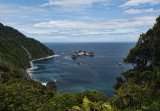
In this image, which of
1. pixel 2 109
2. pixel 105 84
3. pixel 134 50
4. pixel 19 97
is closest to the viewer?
pixel 2 109

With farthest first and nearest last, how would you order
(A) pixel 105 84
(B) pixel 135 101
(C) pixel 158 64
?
1. (A) pixel 105 84
2. (C) pixel 158 64
3. (B) pixel 135 101

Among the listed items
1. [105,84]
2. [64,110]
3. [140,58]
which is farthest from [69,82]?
[64,110]

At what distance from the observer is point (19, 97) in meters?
8.91

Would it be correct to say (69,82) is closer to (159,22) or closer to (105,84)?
(105,84)

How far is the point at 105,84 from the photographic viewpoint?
59.0m

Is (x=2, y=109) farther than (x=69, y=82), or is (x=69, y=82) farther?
(x=69, y=82)

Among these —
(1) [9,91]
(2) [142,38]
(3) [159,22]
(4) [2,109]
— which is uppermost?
(3) [159,22]

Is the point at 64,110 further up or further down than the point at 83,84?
further up

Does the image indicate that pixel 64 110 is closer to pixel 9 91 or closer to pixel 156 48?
pixel 9 91

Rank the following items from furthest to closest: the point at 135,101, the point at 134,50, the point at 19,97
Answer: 1. the point at 134,50
2. the point at 135,101
3. the point at 19,97

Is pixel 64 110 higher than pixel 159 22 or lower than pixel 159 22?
lower

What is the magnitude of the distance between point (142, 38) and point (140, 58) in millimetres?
4774

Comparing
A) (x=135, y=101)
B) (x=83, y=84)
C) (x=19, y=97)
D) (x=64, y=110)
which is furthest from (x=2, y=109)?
(x=83, y=84)

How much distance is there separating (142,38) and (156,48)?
4.01 metres
